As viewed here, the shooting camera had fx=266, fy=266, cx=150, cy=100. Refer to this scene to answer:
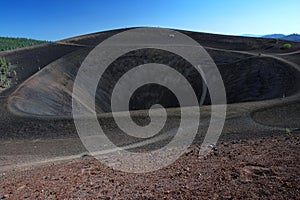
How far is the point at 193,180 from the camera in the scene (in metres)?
6.59

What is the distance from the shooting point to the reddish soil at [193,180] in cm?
571

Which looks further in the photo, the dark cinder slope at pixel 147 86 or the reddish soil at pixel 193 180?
the dark cinder slope at pixel 147 86

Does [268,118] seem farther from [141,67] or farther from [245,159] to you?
[141,67]

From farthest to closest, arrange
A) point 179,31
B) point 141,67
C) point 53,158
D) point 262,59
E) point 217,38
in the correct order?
point 179,31 → point 217,38 → point 141,67 → point 262,59 → point 53,158

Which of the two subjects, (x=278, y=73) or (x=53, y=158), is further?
(x=278, y=73)

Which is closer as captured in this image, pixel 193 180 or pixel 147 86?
pixel 193 180

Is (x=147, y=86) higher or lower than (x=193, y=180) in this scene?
lower

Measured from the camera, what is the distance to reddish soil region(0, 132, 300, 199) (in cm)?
571

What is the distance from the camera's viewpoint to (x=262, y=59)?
4141 cm

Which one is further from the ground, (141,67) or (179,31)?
(179,31)

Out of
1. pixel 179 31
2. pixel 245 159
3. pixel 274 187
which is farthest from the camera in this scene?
pixel 179 31

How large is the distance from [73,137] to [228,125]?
10019 mm

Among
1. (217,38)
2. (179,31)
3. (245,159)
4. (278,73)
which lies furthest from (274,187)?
(179,31)

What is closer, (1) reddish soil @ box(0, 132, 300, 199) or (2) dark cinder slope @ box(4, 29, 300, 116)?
(1) reddish soil @ box(0, 132, 300, 199)
